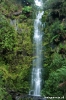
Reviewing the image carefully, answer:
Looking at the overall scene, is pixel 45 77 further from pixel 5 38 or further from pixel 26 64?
pixel 5 38

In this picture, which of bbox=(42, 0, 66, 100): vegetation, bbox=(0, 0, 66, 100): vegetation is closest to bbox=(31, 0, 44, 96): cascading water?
bbox=(0, 0, 66, 100): vegetation

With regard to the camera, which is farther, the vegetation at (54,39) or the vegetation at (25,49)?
the vegetation at (25,49)

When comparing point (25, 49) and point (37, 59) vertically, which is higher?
point (25, 49)

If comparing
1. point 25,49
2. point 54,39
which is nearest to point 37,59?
point 25,49

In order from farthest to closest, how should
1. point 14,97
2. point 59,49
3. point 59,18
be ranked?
point 59,18, point 59,49, point 14,97

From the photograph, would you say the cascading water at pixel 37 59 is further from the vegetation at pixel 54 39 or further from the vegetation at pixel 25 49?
the vegetation at pixel 54 39

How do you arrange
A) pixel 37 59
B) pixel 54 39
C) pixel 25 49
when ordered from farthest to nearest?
pixel 25 49, pixel 37 59, pixel 54 39

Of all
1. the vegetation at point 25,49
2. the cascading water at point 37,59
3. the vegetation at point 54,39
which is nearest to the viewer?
the vegetation at point 54,39

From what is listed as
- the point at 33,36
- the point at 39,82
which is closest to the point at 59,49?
the point at 39,82

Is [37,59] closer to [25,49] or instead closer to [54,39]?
[25,49]

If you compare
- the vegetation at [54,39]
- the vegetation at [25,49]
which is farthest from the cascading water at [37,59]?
the vegetation at [54,39]

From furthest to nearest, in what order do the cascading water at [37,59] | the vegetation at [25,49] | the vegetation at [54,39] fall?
the cascading water at [37,59]
the vegetation at [25,49]
the vegetation at [54,39]
